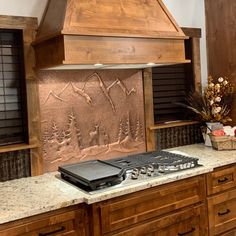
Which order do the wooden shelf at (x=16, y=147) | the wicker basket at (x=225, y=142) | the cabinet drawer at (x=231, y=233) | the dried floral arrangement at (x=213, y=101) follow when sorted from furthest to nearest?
the dried floral arrangement at (x=213, y=101)
the wicker basket at (x=225, y=142)
the cabinet drawer at (x=231, y=233)
the wooden shelf at (x=16, y=147)

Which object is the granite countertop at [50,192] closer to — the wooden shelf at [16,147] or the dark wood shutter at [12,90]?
the wooden shelf at [16,147]

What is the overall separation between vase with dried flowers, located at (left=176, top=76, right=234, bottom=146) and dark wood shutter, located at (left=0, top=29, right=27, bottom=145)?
1.53 m

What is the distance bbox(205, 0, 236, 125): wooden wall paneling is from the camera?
10.3ft

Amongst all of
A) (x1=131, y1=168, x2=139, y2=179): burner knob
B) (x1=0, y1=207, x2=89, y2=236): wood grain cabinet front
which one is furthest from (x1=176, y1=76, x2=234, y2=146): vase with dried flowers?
(x1=0, y1=207, x2=89, y2=236): wood grain cabinet front

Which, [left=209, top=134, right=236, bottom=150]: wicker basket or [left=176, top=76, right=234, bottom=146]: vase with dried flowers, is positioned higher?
[left=176, top=76, right=234, bottom=146]: vase with dried flowers

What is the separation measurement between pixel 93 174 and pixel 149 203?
0.40 metres

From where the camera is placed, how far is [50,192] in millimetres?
2010

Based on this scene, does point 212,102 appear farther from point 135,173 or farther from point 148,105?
point 135,173

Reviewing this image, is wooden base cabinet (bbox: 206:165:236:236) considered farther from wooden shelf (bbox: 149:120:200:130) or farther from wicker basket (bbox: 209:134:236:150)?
wooden shelf (bbox: 149:120:200:130)

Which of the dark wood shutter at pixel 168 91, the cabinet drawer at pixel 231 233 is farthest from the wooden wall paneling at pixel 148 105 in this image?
the cabinet drawer at pixel 231 233

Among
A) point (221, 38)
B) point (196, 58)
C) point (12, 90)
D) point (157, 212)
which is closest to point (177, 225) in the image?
point (157, 212)

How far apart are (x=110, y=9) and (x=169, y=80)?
1.19m

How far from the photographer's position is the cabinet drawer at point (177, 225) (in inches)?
82.9

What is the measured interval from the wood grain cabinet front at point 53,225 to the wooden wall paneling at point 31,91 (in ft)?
2.10
